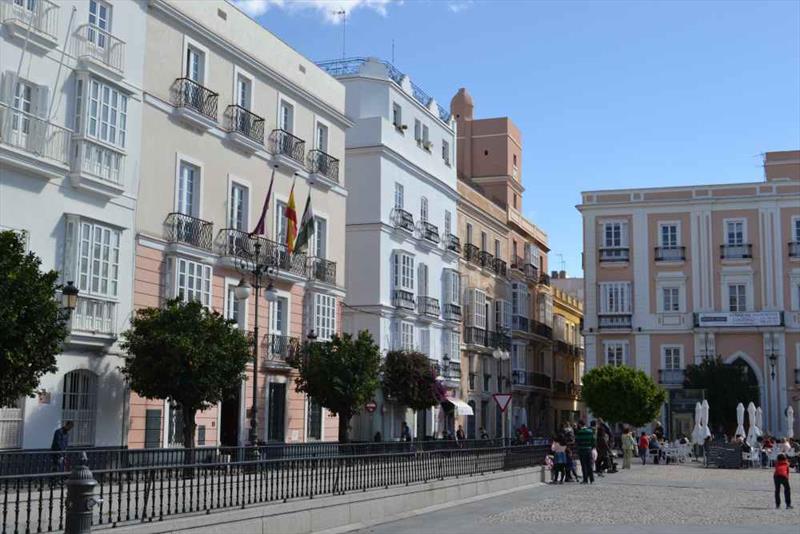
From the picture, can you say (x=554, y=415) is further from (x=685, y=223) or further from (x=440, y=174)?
(x=440, y=174)

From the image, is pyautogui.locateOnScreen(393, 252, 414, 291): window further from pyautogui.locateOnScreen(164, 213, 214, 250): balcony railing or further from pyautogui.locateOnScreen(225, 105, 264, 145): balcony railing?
pyautogui.locateOnScreen(164, 213, 214, 250): balcony railing

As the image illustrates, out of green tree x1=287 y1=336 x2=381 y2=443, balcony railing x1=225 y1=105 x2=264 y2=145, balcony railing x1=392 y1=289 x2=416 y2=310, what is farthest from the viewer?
balcony railing x1=392 y1=289 x2=416 y2=310

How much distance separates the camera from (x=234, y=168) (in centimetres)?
3069

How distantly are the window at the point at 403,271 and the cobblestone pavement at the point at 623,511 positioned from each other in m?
15.1

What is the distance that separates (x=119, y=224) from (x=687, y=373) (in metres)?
36.5

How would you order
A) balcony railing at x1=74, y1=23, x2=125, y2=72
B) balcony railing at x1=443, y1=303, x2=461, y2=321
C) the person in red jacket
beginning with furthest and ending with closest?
balcony railing at x1=443, y1=303, x2=461, y2=321, balcony railing at x1=74, y1=23, x2=125, y2=72, the person in red jacket

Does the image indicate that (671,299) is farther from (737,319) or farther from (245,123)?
(245,123)

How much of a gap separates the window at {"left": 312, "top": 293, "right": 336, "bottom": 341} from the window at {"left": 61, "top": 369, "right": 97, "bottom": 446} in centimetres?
1086

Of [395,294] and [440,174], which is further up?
[440,174]

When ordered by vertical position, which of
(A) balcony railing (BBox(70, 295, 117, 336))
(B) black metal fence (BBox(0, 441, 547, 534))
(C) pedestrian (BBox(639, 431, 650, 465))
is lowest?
(C) pedestrian (BBox(639, 431, 650, 465))

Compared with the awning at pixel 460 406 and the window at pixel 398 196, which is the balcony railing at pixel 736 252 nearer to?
the awning at pixel 460 406

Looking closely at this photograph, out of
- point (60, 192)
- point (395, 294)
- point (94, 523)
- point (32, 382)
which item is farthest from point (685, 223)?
point (94, 523)

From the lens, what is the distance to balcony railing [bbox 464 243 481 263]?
51.6 meters

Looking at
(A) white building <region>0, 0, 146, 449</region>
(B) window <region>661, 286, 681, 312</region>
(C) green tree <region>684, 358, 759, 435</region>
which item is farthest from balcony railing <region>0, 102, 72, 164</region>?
(B) window <region>661, 286, 681, 312</region>
